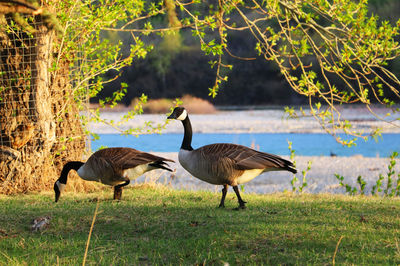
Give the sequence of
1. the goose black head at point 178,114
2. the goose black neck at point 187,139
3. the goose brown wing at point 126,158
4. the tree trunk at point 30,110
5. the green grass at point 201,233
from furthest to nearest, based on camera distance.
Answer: the tree trunk at point 30,110 < the goose black head at point 178,114 < the goose brown wing at point 126,158 < the goose black neck at point 187,139 < the green grass at point 201,233

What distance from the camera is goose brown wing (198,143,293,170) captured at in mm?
8352

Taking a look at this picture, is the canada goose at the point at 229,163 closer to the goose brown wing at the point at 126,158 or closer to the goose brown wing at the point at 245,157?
the goose brown wing at the point at 245,157

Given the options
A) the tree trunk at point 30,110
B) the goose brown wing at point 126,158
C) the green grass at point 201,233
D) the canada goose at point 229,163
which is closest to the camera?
the green grass at point 201,233

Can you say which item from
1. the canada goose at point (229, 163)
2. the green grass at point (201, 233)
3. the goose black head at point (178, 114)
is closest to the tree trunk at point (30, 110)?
the green grass at point (201, 233)

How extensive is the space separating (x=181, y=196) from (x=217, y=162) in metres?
2.85

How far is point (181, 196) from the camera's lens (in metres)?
11.0

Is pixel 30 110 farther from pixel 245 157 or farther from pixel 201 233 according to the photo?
pixel 201 233

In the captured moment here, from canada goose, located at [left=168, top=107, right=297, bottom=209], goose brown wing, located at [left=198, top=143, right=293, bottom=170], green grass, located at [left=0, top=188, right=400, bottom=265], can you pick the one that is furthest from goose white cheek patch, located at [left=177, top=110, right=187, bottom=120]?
green grass, located at [left=0, top=188, right=400, bottom=265]

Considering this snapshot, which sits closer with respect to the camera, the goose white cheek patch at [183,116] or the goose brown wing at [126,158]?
the goose brown wing at [126,158]

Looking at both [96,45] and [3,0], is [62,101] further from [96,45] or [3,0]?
[3,0]

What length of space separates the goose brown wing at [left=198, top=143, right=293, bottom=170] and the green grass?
0.86m

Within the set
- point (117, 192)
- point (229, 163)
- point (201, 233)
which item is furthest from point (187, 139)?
point (201, 233)

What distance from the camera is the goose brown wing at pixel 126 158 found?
9.32 meters

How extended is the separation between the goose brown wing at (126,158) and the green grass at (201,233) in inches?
31.4
